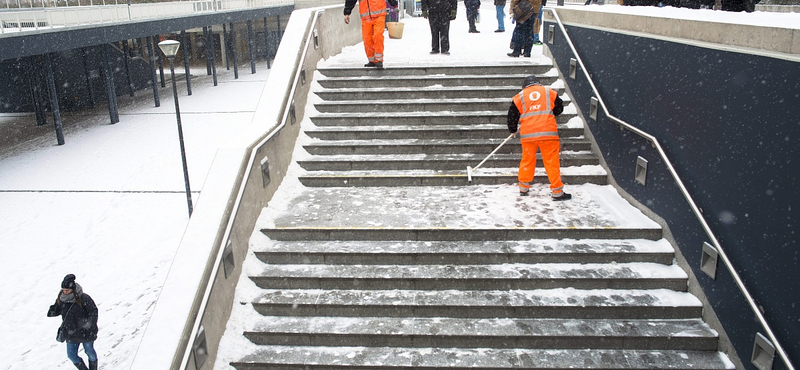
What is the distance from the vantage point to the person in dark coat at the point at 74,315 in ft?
21.5

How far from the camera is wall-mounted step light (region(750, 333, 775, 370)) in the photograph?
438 centimetres

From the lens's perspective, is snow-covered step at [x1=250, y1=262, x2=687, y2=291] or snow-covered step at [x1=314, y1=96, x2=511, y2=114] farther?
snow-covered step at [x1=314, y1=96, x2=511, y2=114]

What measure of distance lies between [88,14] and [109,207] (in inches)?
358

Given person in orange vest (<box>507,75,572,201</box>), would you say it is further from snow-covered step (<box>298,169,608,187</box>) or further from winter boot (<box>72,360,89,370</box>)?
winter boot (<box>72,360,89,370</box>)

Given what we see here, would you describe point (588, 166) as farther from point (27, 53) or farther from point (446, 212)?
point (27, 53)

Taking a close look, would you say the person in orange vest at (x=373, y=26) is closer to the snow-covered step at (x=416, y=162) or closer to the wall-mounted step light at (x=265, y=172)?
the snow-covered step at (x=416, y=162)

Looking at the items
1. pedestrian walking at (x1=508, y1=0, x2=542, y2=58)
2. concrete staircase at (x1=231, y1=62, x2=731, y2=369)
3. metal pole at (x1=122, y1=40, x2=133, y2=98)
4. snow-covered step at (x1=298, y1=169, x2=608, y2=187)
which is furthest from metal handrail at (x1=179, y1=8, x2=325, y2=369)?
metal pole at (x1=122, y1=40, x2=133, y2=98)

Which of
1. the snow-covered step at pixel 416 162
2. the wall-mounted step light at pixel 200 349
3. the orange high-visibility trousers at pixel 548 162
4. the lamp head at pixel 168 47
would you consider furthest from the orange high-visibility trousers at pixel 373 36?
the wall-mounted step light at pixel 200 349

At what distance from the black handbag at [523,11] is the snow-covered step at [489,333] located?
677cm

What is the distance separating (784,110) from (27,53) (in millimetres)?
17098

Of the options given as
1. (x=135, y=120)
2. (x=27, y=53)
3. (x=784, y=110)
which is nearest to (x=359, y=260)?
(x=784, y=110)

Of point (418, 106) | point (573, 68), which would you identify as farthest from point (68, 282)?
point (573, 68)

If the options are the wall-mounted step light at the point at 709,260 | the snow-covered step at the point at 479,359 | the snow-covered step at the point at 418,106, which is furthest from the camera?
the snow-covered step at the point at 418,106

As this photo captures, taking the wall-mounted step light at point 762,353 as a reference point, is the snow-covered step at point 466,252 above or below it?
above
